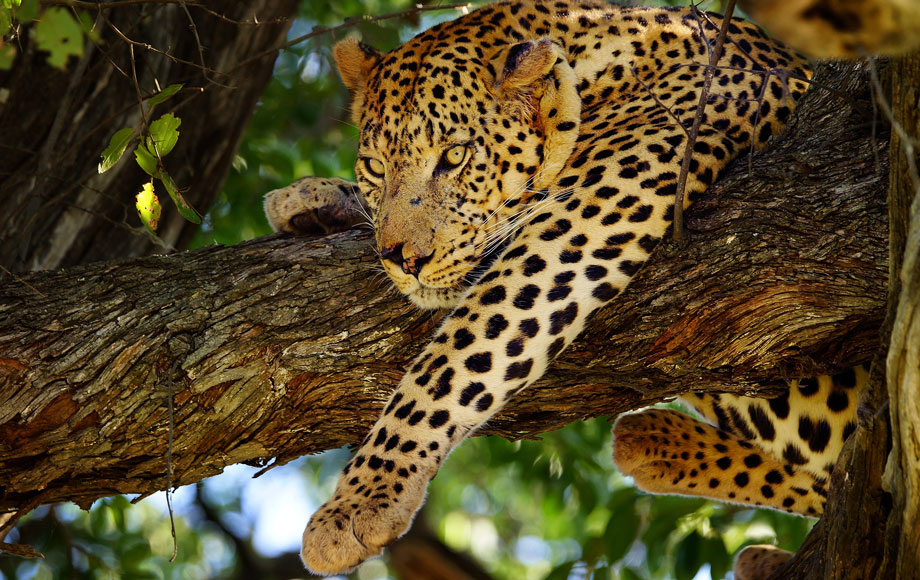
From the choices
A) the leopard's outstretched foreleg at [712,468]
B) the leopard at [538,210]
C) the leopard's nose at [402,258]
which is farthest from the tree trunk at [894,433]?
the leopard's nose at [402,258]

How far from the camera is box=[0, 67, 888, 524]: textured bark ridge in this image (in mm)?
3801

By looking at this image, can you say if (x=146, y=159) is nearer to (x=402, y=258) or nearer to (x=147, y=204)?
(x=147, y=204)

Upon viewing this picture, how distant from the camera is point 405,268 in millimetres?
4414

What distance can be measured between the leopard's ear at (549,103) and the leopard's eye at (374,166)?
0.70m

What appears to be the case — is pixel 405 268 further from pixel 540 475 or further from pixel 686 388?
pixel 540 475

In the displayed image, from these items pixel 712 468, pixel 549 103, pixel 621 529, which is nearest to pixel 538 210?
pixel 549 103

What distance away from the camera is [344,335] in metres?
4.32

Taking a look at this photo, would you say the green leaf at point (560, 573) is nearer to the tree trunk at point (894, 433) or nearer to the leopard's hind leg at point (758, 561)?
the leopard's hind leg at point (758, 561)

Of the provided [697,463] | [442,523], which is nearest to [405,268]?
[697,463]

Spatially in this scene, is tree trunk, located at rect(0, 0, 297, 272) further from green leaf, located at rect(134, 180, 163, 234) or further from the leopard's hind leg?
the leopard's hind leg

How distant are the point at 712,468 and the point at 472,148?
2062 millimetres

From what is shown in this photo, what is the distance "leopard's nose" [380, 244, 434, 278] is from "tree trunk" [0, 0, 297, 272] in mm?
1239

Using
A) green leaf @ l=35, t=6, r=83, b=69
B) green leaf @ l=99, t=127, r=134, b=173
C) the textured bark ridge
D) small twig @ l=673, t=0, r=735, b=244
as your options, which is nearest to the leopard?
small twig @ l=673, t=0, r=735, b=244

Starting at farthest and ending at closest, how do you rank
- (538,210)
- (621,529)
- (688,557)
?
(621,529) → (688,557) → (538,210)
